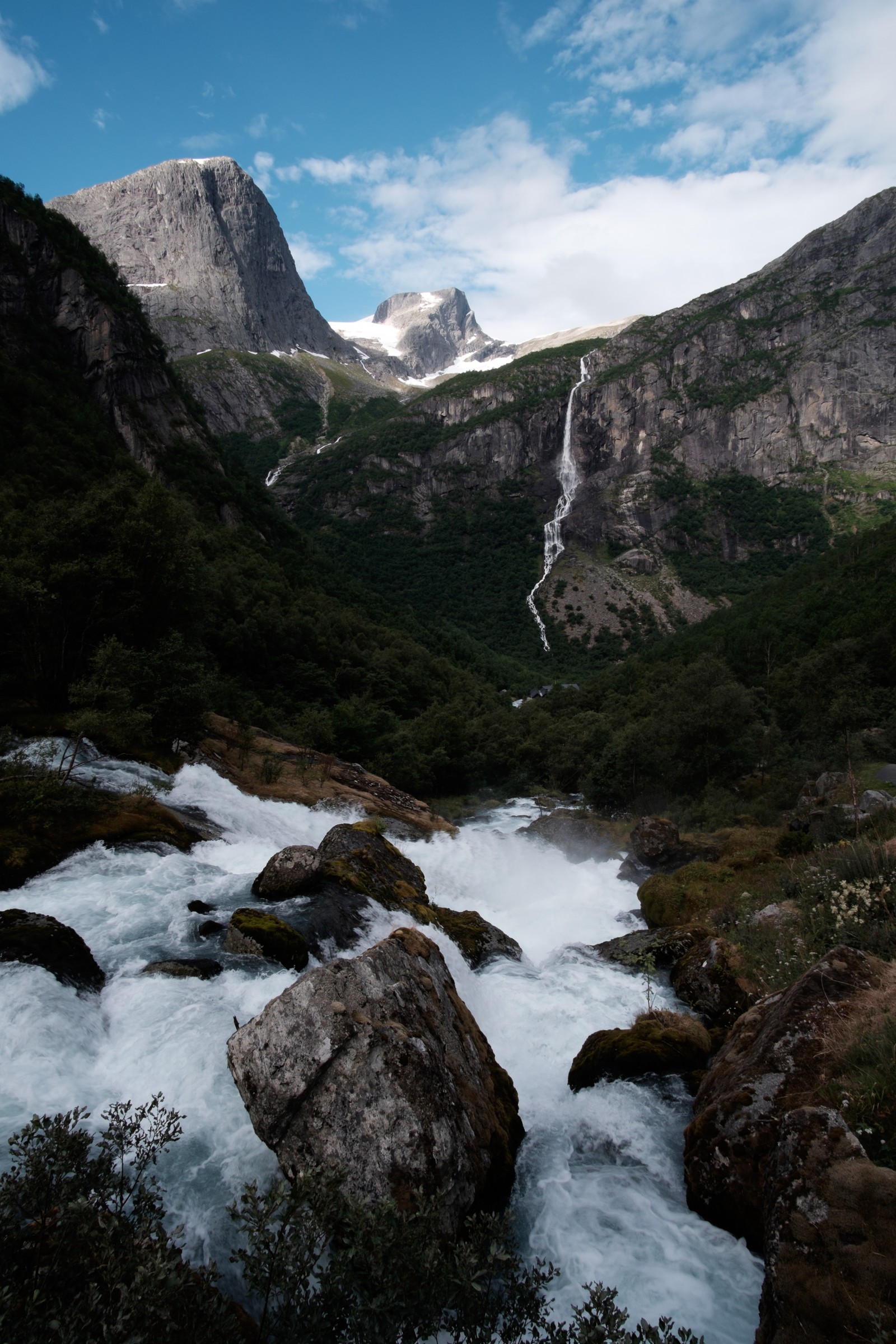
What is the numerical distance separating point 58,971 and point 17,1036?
4.34ft

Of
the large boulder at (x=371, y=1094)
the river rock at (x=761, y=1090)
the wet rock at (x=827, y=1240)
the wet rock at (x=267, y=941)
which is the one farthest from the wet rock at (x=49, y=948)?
the wet rock at (x=827, y=1240)

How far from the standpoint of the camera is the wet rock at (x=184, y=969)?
30.3ft

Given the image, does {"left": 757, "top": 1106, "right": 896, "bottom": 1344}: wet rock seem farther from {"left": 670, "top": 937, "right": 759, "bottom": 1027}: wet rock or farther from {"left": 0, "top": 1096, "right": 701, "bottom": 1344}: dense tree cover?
{"left": 670, "top": 937, "right": 759, "bottom": 1027}: wet rock

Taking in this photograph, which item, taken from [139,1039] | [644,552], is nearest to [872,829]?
[139,1039]

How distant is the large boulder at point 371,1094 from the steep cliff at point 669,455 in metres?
121

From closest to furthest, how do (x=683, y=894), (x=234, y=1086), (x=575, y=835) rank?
(x=234, y=1086) < (x=683, y=894) < (x=575, y=835)

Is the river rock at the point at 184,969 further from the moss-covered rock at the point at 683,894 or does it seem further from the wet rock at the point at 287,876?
the moss-covered rock at the point at 683,894

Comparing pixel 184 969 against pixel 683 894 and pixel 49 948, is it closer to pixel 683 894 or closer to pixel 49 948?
pixel 49 948

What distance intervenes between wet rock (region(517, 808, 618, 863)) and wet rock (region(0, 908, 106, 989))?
71.0 ft

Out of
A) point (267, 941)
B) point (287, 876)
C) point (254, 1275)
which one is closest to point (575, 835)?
point (287, 876)

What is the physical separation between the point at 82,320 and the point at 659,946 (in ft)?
261

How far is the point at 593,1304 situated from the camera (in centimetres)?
436

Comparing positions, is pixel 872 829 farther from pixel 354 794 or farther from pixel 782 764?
pixel 782 764

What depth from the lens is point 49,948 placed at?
28.3 feet
